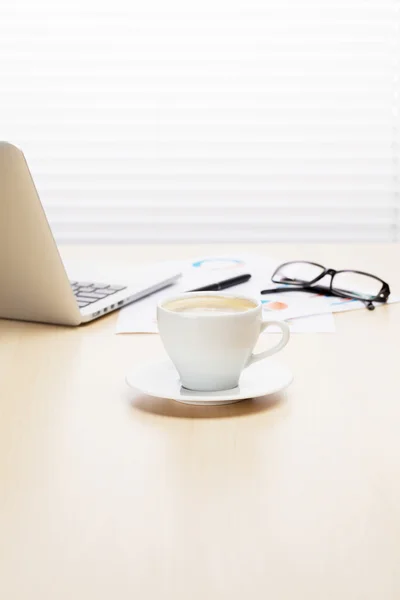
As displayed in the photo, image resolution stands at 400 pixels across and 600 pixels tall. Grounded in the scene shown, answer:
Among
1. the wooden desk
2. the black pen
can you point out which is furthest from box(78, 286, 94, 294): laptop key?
the wooden desk

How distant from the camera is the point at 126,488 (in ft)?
1.95

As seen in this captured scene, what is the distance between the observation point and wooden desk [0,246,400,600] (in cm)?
48

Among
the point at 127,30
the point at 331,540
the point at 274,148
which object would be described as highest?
the point at 127,30

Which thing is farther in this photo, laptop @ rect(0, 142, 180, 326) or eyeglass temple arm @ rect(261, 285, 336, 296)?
eyeglass temple arm @ rect(261, 285, 336, 296)

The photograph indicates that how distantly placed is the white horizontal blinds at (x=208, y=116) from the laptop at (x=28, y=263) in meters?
1.86

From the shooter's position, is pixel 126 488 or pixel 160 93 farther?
pixel 160 93

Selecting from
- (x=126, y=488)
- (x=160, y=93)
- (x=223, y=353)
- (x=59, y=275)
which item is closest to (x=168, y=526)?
(x=126, y=488)

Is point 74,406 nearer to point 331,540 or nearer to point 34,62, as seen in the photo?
point 331,540

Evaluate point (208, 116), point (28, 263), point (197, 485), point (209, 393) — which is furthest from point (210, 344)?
point (208, 116)

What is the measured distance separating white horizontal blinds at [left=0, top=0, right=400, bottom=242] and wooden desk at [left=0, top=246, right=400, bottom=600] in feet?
6.70

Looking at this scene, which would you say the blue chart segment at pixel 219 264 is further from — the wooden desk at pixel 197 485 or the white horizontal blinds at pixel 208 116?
the white horizontal blinds at pixel 208 116

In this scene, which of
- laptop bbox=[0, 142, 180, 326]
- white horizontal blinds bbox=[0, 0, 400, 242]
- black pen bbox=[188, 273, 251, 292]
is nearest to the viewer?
laptop bbox=[0, 142, 180, 326]

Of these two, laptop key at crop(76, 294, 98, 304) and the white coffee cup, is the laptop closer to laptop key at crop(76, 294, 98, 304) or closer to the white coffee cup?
laptop key at crop(76, 294, 98, 304)

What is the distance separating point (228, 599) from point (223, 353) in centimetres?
31
